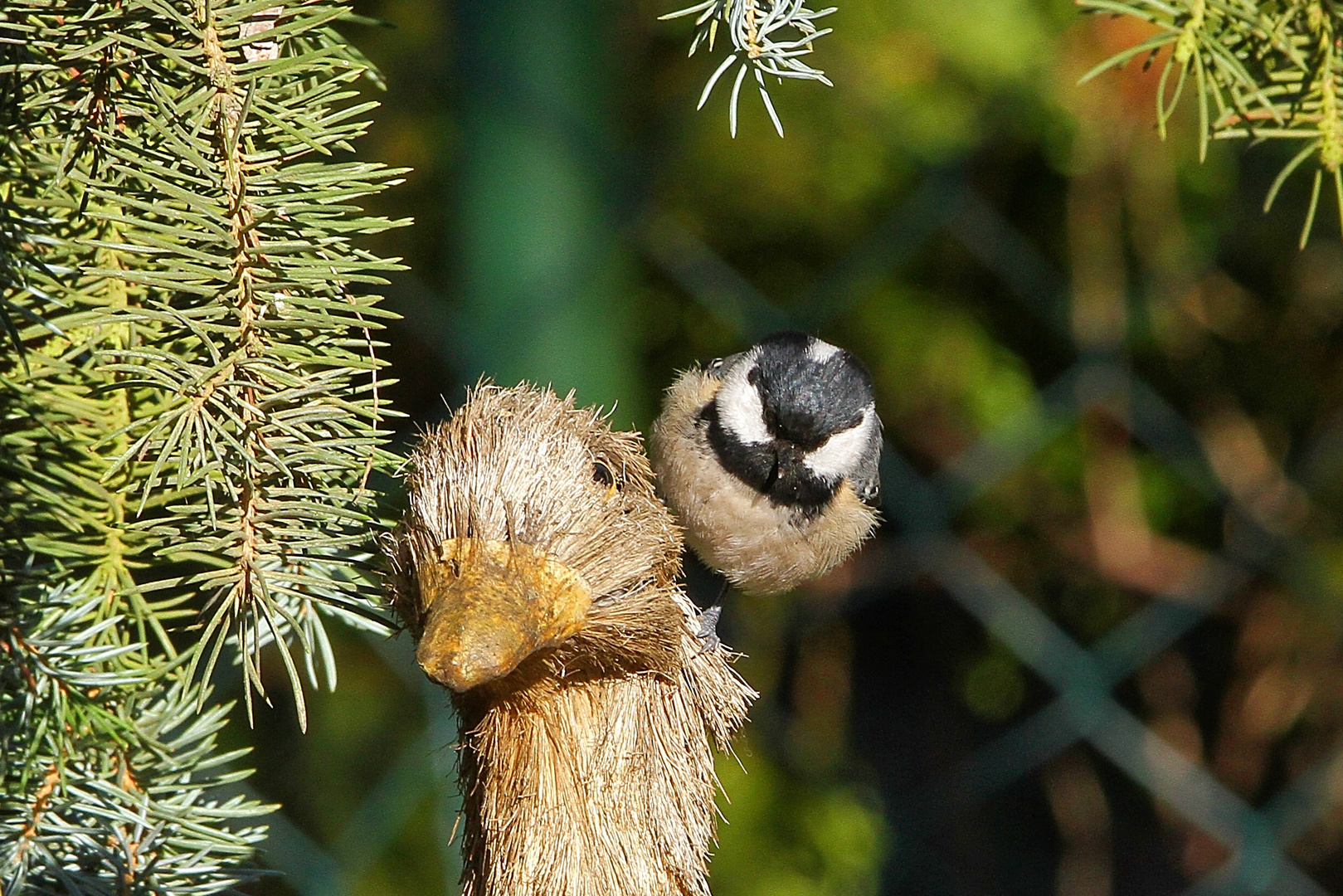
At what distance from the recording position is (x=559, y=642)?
53 cm

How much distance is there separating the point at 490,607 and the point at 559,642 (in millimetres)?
55

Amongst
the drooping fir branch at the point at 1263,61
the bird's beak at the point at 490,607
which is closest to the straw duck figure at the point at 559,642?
the bird's beak at the point at 490,607

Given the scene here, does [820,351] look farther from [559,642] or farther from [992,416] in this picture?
[559,642]

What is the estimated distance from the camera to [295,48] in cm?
61

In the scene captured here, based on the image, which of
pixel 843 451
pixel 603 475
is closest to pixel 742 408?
pixel 843 451

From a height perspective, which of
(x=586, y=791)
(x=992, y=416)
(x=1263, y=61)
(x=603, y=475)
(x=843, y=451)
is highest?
(x=1263, y=61)

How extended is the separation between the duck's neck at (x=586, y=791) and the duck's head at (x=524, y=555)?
0.03 metres

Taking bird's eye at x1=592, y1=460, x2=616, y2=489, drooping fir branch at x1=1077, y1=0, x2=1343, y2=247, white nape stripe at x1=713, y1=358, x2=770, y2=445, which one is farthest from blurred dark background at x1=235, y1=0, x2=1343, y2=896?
drooping fir branch at x1=1077, y1=0, x2=1343, y2=247

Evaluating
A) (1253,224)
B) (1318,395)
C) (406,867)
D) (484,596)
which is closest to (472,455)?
(484,596)

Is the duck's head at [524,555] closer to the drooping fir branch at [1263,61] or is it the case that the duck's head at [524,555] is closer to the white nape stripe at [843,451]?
the drooping fir branch at [1263,61]

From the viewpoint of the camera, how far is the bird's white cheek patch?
1.09 m

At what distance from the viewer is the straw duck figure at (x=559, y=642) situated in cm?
52

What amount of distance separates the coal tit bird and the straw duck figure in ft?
1.31

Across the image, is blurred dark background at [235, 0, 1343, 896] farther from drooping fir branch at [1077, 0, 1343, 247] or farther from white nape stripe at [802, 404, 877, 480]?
drooping fir branch at [1077, 0, 1343, 247]
